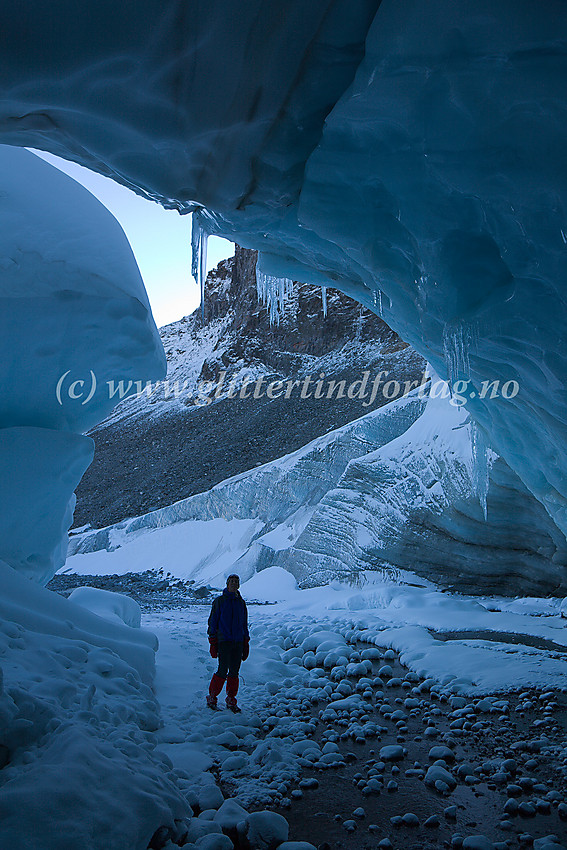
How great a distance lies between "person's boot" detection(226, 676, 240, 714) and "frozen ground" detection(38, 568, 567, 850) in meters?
0.15

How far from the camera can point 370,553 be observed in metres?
11.0

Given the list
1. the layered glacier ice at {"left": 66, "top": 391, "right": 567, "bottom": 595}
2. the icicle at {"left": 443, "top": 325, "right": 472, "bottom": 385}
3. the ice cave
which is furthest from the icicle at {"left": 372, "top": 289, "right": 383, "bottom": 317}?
the layered glacier ice at {"left": 66, "top": 391, "right": 567, "bottom": 595}

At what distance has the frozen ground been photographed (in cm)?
248

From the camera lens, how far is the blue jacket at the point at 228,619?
419 cm

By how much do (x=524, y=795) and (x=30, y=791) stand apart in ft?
8.03

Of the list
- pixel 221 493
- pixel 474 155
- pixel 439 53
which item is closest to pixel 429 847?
pixel 474 155

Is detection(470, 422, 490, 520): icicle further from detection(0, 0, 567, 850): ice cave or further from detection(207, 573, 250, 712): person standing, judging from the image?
detection(207, 573, 250, 712): person standing

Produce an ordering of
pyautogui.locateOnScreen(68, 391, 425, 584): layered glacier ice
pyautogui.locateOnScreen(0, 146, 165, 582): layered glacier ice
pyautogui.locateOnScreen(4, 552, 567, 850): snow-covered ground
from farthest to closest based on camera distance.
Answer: pyautogui.locateOnScreen(68, 391, 425, 584): layered glacier ice < pyautogui.locateOnScreen(0, 146, 165, 582): layered glacier ice < pyautogui.locateOnScreen(4, 552, 567, 850): snow-covered ground

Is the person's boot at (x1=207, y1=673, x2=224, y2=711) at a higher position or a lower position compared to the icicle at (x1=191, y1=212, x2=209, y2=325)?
lower

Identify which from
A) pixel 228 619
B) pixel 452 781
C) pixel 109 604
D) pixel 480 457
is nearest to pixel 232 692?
pixel 228 619

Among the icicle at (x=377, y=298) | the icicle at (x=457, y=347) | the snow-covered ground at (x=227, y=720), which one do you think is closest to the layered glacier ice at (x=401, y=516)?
the snow-covered ground at (x=227, y=720)

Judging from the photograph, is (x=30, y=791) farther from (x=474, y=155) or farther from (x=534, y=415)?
(x=534, y=415)

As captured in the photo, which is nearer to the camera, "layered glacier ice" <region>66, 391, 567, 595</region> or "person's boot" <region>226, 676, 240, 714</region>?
"person's boot" <region>226, 676, 240, 714</region>

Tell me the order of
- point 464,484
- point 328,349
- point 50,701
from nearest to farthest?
point 50,701 → point 464,484 → point 328,349
